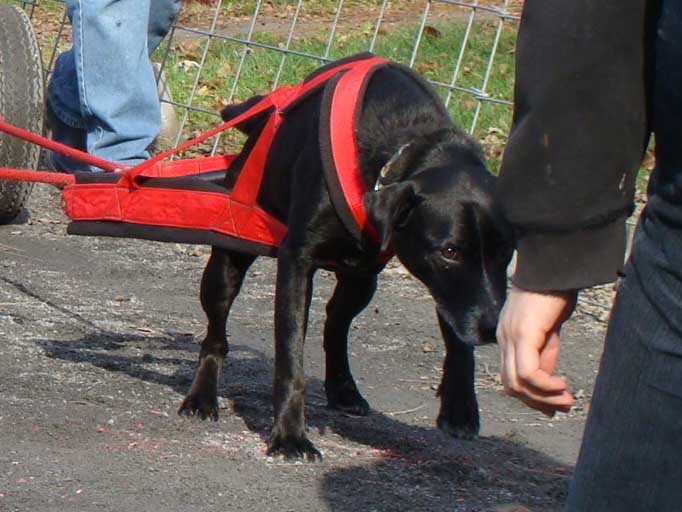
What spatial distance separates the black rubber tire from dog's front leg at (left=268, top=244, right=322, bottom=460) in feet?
8.96

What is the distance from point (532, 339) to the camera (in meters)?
1.74

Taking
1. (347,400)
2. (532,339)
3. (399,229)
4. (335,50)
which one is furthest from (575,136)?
(335,50)

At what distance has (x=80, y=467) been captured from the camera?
3633 mm

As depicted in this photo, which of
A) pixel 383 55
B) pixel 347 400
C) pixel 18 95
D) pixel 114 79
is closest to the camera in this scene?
pixel 347 400

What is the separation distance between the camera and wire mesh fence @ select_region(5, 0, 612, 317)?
753cm

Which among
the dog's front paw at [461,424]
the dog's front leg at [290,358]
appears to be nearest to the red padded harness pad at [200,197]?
the dog's front leg at [290,358]

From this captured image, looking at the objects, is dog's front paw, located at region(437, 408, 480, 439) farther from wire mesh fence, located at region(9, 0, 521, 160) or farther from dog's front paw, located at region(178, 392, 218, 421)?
wire mesh fence, located at region(9, 0, 521, 160)

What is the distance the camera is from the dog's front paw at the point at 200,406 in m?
4.21

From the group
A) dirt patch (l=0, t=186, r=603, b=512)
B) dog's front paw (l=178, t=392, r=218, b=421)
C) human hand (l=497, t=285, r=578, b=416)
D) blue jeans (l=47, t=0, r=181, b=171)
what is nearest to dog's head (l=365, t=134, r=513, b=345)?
dirt patch (l=0, t=186, r=603, b=512)

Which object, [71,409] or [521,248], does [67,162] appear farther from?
[521,248]

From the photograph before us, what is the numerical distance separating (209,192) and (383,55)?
5.57 m

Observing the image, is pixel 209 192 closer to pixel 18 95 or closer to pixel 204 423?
pixel 204 423

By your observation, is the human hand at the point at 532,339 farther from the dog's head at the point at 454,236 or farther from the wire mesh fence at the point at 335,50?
the wire mesh fence at the point at 335,50

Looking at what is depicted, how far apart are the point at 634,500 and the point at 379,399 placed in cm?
295
